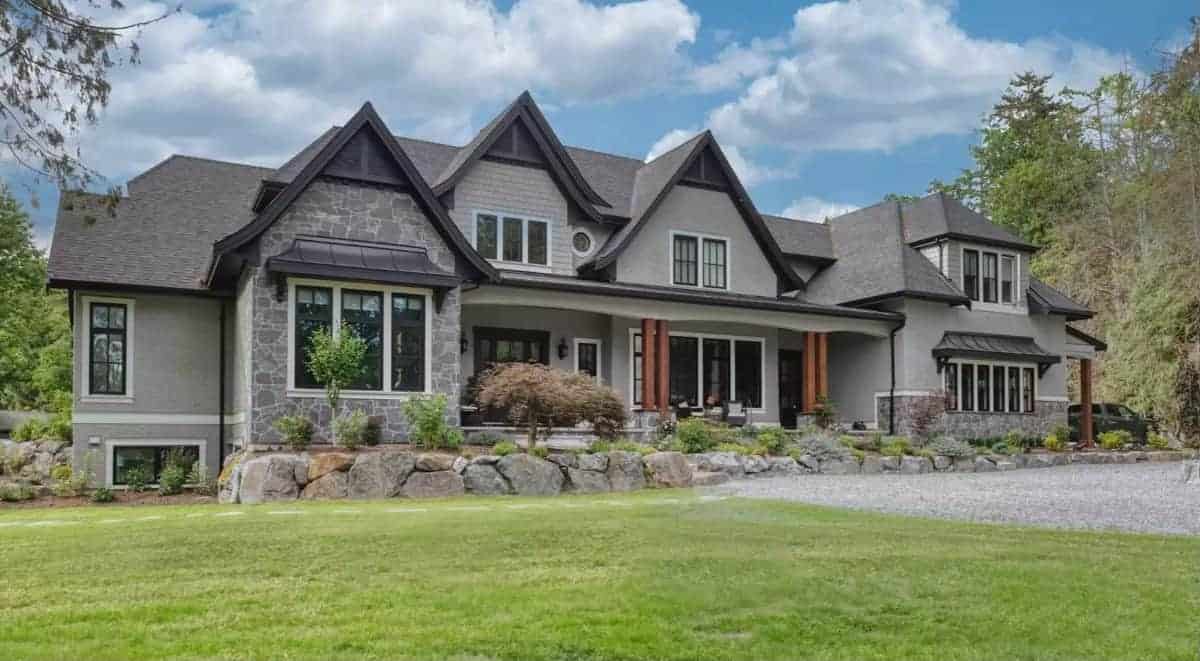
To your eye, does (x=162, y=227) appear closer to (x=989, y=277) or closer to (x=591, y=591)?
(x=591, y=591)

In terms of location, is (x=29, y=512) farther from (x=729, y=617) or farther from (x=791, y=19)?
(x=791, y=19)

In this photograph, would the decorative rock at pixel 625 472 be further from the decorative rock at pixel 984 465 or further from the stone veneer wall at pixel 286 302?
the decorative rock at pixel 984 465

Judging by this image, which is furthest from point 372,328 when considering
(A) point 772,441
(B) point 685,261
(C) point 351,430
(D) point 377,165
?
(B) point 685,261

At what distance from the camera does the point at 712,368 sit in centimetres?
2439

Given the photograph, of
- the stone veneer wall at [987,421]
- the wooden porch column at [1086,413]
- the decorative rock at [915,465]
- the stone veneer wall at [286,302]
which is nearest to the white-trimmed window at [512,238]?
the stone veneer wall at [286,302]

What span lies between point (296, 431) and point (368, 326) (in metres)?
2.38

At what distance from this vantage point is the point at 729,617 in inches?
239

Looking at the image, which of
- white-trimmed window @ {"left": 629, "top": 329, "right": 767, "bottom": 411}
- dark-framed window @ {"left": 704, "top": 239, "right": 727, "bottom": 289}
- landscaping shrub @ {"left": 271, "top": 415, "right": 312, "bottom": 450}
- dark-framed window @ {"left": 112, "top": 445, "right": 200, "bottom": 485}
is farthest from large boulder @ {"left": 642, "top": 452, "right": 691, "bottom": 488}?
dark-framed window @ {"left": 704, "top": 239, "right": 727, "bottom": 289}

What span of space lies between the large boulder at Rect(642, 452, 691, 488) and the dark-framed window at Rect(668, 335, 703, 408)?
23.7 ft

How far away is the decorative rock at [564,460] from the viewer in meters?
15.7

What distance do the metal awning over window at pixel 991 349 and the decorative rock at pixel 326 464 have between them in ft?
51.5

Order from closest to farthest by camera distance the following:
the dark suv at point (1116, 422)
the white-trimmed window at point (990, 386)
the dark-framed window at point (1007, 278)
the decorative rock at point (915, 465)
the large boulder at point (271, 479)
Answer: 1. the large boulder at point (271, 479)
2. the decorative rock at point (915, 465)
3. the white-trimmed window at point (990, 386)
4. the dark-framed window at point (1007, 278)
5. the dark suv at point (1116, 422)

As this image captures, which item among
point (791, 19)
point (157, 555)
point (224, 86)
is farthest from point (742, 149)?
point (157, 555)

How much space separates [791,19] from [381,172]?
7.25 metres
